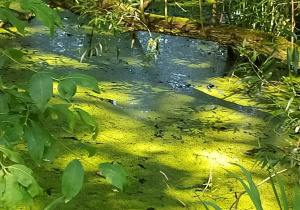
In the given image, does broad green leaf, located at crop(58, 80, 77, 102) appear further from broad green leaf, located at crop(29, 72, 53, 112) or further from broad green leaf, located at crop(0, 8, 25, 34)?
broad green leaf, located at crop(0, 8, 25, 34)

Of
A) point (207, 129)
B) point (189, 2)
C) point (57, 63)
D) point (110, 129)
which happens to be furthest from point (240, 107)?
point (189, 2)

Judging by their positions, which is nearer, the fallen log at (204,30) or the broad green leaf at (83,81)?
the broad green leaf at (83,81)

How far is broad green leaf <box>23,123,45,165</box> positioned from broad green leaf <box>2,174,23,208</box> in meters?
0.08

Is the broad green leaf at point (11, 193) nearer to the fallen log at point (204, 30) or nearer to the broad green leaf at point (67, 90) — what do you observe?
the broad green leaf at point (67, 90)

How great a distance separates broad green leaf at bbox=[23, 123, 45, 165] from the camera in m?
0.66

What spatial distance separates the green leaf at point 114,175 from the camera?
65 centimetres

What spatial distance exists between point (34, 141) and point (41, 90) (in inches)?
3.2

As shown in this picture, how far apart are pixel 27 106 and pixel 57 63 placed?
83.0 inches

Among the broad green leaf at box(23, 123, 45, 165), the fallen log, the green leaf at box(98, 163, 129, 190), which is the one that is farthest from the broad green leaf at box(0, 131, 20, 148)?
the fallen log

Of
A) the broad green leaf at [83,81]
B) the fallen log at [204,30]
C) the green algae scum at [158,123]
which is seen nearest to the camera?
the broad green leaf at [83,81]

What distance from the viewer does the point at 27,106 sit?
73cm

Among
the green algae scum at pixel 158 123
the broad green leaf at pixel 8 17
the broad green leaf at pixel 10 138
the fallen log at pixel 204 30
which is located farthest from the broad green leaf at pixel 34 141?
the fallen log at pixel 204 30

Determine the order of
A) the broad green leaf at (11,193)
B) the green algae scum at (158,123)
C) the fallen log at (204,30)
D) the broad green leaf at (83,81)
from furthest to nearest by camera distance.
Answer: the fallen log at (204,30), the green algae scum at (158,123), the broad green leaf at (83,81), the broad green leaf at (11,193)

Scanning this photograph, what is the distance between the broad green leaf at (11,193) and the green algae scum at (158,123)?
609 mm
